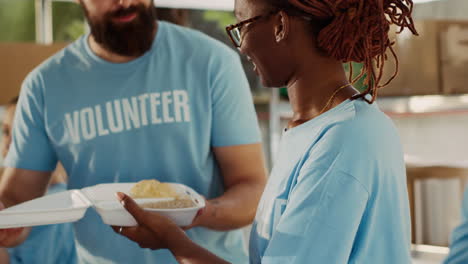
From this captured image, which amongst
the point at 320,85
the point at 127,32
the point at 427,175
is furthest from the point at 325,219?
the point at 427,175

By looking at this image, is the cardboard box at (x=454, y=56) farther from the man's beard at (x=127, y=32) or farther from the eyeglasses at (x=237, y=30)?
the eyeglasses at (x=237, y=30)

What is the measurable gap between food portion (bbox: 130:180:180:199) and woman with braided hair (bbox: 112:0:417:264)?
21 cm

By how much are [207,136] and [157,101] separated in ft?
0.49

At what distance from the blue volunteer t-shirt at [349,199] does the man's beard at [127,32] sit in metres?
0.71

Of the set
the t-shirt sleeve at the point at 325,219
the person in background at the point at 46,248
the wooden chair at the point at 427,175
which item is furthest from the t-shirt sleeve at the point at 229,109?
the wooden chair at the point at 427,175

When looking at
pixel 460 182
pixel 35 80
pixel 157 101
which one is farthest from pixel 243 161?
pixel 460 182

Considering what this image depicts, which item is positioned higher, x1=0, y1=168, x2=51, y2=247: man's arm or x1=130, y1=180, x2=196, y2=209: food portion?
x1=130, y1=180, x2=196, y2=209: food portion

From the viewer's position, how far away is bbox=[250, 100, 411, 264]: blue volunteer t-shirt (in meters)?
0.73

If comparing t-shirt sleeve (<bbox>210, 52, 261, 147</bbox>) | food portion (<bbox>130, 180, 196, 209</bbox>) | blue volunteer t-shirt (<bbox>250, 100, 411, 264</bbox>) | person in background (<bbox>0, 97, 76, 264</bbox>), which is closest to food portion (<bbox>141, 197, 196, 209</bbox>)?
food portion (<bbox>130, 180, 196, 209</bbox>)

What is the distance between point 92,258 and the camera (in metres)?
1.38

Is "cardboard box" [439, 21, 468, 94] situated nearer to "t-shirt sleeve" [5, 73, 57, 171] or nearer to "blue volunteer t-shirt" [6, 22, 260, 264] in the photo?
"blue volunteer t-shirt" [6, 22, 260, 264]

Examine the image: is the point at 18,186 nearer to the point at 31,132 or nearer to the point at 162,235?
the point at 31,132

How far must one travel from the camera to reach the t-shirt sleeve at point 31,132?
1.41 metres

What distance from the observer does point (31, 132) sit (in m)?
1.42
